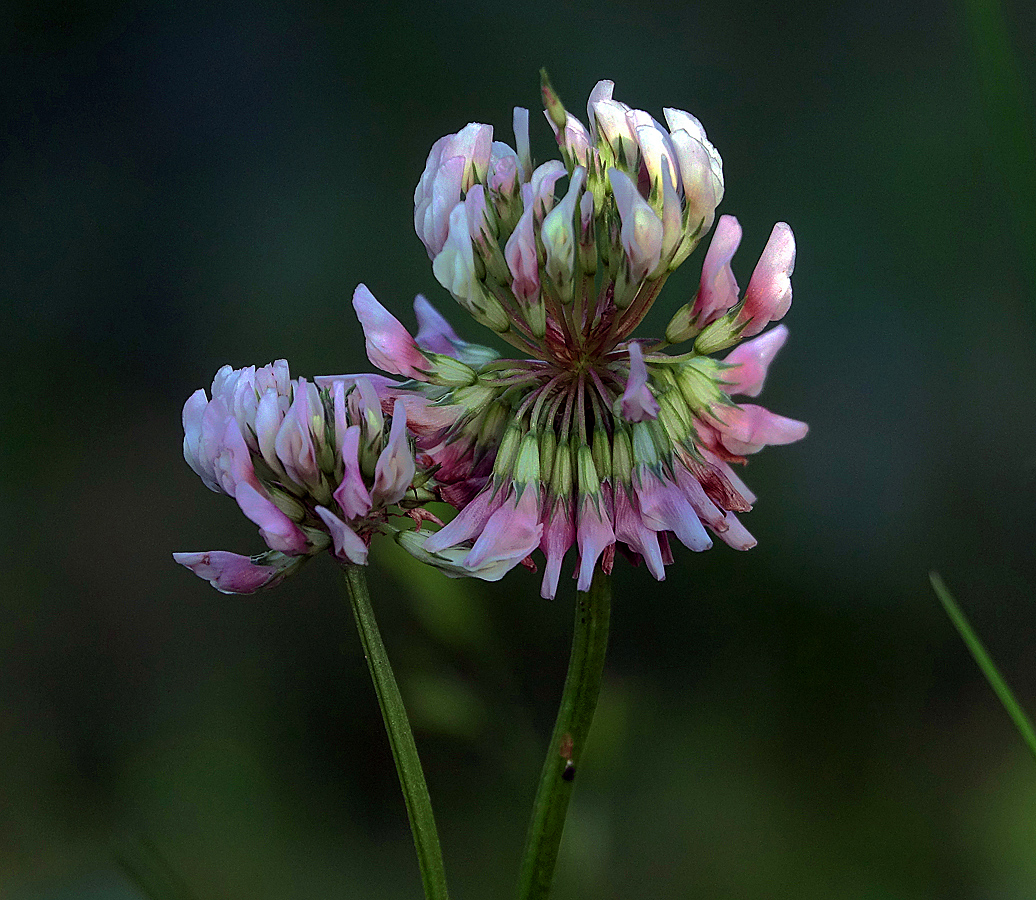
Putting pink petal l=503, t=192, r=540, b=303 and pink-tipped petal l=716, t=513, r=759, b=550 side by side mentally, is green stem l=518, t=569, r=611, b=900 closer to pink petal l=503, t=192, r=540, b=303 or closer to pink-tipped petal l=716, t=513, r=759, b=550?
pink-tipped petal l=716, t=513, r=759, b=550

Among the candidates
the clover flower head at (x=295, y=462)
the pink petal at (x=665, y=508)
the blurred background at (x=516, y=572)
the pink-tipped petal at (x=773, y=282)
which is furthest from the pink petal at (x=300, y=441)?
the blurred background at (x=516, y=572)

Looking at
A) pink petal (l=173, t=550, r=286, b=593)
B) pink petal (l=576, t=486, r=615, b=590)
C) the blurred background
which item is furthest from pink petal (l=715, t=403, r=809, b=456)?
the blurred background

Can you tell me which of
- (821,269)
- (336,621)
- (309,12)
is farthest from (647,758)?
(309,12)

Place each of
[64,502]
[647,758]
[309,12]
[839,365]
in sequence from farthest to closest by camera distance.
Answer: [309,12] → [64,502] → [839,365] → [647,758]

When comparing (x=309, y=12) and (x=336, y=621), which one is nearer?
(x=336, y=621)

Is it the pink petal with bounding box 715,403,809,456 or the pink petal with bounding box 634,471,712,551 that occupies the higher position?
the pink petal with bounding box 715,403,809,456

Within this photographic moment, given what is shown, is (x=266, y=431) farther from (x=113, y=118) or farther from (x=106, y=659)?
(x=113, y=118)

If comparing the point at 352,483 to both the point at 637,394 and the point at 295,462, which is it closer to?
the point at 295,462
